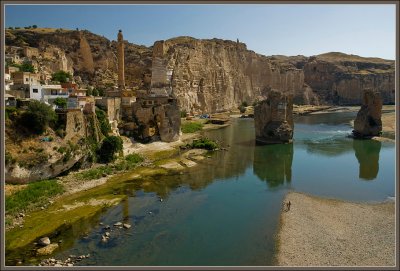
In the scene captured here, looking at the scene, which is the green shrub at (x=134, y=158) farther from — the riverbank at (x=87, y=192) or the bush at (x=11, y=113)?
the bush at (x=11, y=113)

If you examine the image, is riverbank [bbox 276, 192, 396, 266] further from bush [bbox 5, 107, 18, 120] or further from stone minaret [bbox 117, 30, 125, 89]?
stone minaret [bbox 117, 30, 125, 89]

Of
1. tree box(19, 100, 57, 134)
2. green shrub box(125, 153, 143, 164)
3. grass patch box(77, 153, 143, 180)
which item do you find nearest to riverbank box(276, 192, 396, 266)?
grass patch box(77, 153, 143, 180)

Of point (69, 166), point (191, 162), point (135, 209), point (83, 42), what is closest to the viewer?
point (135, 209)

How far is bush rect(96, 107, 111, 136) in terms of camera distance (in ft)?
114

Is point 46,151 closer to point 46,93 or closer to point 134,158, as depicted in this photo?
point 46,93

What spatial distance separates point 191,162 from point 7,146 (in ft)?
55.1

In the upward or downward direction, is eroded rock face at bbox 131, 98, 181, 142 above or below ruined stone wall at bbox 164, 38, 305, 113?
below

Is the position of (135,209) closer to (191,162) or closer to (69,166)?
(69,166)

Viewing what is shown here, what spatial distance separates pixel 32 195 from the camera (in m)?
23.1

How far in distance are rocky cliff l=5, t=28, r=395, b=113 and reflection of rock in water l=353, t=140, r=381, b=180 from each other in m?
36.0

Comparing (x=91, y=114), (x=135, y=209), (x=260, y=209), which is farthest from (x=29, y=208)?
(x=260, y=209)

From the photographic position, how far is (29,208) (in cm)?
2198

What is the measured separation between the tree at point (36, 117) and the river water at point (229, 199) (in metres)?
7.74

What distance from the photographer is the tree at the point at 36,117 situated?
2580 cm
